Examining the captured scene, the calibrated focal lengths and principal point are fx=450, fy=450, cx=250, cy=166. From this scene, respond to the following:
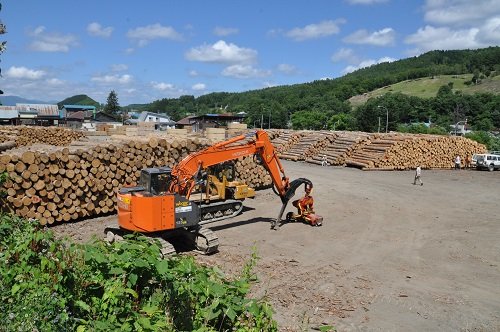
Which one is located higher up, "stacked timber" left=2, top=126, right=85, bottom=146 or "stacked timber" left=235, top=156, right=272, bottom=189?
"stacked timber" left=2, top=126, right=85, bottom=146

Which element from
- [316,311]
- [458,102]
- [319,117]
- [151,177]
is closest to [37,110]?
[319,117]

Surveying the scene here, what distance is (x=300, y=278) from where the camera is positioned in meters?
9.57

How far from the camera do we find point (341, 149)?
34.1 metres

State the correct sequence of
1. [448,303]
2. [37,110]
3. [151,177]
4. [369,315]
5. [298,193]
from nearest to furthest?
[369,315]
[448,303]
[151,177]
[298,193]
[37,110]

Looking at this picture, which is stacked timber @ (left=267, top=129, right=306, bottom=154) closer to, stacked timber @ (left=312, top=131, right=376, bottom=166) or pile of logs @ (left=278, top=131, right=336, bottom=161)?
pile of logs @ (left=278, top=131, right=336, bottom=161)

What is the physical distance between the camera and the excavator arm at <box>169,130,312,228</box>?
1202 cm

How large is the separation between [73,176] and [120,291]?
10.1 meters

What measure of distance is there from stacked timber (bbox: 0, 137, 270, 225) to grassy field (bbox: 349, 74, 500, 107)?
131149 millimetres

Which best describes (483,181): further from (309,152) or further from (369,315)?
(369,315)

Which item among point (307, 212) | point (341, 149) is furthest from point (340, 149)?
point (307, 212)

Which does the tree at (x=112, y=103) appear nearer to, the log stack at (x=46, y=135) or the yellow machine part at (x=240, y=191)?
the log stack at (x=46, y=135)

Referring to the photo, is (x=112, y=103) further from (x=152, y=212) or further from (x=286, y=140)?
(x=152, y=212)

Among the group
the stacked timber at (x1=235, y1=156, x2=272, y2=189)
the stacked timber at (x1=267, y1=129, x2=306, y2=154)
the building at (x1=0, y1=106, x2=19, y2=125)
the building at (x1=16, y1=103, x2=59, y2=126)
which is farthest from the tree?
the stacked timber at (x1=235, y1=156, x2=272, y2=189)

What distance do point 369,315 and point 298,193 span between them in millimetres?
12056
